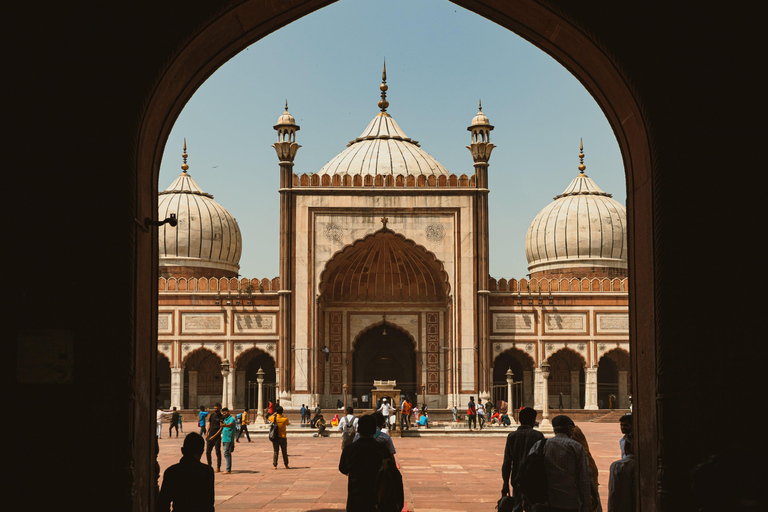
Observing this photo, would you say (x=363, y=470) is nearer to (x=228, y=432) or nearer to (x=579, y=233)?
(x=228, y=432)

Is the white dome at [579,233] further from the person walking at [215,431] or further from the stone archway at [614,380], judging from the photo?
the person walking at [215,431]

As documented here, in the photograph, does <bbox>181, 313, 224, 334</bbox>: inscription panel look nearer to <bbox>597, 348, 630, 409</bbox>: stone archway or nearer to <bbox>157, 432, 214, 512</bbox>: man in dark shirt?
<bbox>597, 348, 630, 409</bbox>: stone archway

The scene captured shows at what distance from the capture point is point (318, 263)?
88.9 ft

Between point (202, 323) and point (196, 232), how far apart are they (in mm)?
5850

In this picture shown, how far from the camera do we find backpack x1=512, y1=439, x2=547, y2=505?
178 inches

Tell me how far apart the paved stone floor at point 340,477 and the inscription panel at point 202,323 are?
10.1 m

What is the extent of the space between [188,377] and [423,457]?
17450 millimetres

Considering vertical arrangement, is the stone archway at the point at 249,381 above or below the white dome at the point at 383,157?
below

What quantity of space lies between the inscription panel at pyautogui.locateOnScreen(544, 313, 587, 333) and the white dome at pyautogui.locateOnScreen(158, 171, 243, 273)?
1219 centimetres

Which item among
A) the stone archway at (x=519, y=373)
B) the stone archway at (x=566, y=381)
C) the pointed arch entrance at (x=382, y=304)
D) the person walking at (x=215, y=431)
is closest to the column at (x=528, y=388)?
the stone archway at (x=519, y=373)

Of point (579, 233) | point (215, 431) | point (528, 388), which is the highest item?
point (579, 233)

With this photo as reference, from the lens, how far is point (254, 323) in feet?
90.3

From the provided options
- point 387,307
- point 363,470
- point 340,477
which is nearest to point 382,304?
point 387,307

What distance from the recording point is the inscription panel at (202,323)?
2764cm
